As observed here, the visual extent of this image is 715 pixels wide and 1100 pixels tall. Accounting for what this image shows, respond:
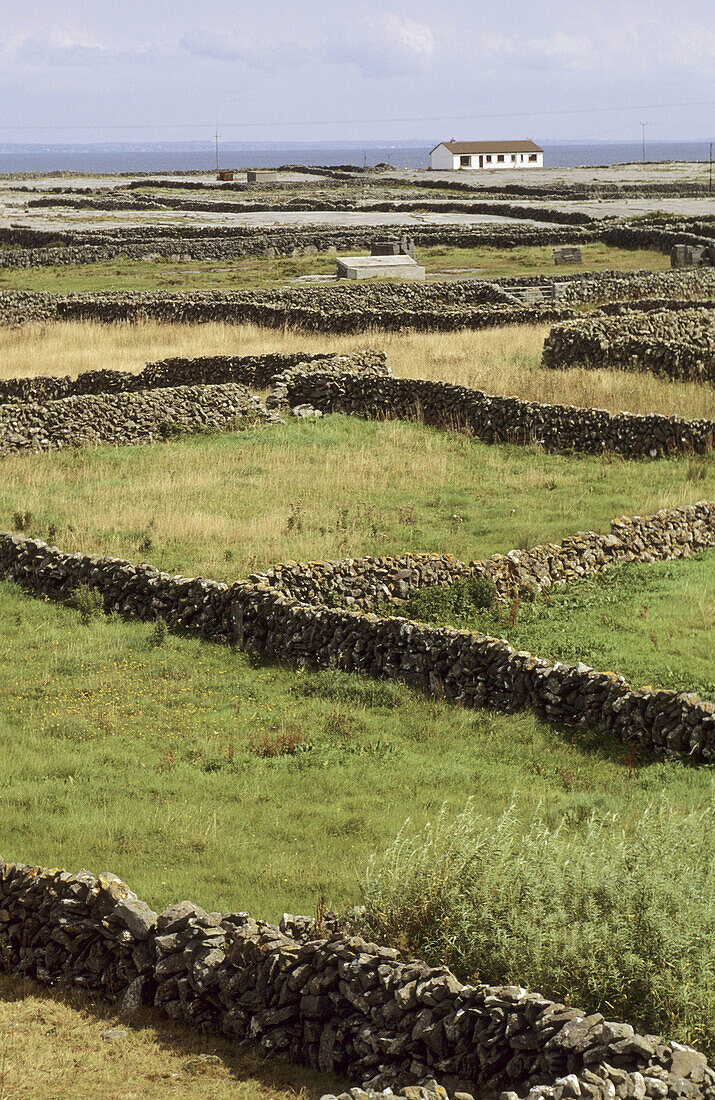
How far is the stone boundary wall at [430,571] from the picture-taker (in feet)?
48.7

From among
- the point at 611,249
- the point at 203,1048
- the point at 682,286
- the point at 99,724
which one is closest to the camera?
the point at 203,1048

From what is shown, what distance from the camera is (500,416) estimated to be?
24641 millimetres

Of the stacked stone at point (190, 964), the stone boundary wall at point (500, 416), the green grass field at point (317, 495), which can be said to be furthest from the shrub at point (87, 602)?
the stone boundary wall at point (500, 416)

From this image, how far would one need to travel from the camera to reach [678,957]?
6375 millimetres

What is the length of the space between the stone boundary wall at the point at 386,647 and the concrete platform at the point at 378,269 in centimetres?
3837

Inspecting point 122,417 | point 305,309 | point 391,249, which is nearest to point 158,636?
point 122,417

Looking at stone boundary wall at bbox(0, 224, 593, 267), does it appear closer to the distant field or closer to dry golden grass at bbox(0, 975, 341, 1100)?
Result: the distant field

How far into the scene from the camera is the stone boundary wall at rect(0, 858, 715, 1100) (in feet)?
18.7

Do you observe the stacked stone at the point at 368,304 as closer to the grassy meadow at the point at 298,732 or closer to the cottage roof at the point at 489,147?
the grassy meadow at the point at 298,732

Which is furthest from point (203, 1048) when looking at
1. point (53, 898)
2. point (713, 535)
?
point (713, 535)

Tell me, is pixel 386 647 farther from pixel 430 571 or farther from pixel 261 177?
pixel 261 177

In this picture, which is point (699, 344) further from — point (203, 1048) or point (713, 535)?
point (203, 1048)

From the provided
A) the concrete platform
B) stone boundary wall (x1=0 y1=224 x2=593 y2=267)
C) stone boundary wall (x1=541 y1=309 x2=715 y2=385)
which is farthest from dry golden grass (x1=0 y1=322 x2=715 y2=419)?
stone boundary wall (x1=0 y1=224 x2=593 y2=267)

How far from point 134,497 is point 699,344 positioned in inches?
632
